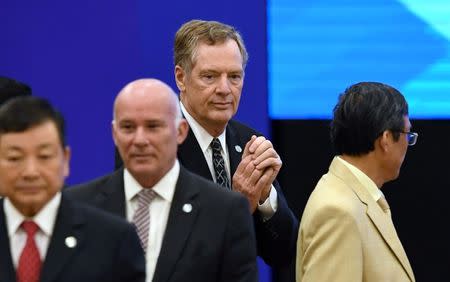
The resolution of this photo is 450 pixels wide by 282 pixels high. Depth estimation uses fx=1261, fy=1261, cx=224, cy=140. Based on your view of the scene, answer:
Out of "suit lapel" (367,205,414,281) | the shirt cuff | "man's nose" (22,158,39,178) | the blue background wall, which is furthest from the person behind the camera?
the blue background wall

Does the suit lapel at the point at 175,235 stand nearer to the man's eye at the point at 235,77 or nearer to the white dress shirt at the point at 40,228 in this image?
the white dress shirt at the point at 40,228

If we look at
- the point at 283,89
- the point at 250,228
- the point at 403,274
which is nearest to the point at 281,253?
the point at 403,274

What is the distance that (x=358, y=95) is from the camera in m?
4.21

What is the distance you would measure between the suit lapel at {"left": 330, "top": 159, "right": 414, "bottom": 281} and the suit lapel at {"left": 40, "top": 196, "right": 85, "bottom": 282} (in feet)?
3.77

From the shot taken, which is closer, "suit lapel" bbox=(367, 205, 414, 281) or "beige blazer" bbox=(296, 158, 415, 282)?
"beige blazer" bbox=(296, 158, 415, 282)

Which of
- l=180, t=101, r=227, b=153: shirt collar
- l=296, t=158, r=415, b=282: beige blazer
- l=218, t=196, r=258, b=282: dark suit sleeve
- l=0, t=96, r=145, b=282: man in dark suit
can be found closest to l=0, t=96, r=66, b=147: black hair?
l=0, t=96, r=145, b=282: man in dark suit

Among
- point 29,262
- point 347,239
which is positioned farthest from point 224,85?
point 29,262

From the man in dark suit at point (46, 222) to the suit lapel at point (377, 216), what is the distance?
40.9 inches

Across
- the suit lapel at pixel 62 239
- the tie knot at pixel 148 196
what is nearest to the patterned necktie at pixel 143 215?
the tie knot at pixel 148 196

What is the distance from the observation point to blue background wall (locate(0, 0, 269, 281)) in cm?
623

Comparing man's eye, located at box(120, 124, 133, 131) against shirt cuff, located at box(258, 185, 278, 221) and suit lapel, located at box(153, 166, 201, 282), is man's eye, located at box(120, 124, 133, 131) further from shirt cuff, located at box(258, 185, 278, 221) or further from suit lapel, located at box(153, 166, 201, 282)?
shirt cuff, located at box(258, 185, 278, 221)

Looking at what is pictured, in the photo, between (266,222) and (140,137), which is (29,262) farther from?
(266,222)

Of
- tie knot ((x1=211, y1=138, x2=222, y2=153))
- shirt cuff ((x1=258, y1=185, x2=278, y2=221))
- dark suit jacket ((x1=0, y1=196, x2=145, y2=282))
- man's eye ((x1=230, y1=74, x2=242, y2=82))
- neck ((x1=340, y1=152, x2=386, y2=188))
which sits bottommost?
shirt cuff ((x1=258, y1=185, x2=278, y2=221))

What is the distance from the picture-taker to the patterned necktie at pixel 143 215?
140 inches
